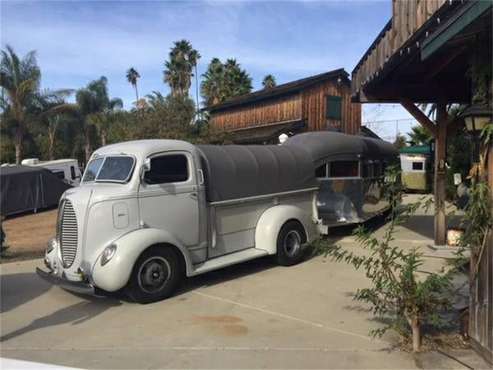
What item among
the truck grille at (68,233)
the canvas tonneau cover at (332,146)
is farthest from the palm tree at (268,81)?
the truck grille at (68,233)

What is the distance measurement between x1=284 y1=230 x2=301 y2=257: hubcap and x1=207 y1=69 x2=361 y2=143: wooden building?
14.4 m

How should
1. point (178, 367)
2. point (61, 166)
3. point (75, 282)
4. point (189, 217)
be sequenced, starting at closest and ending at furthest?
point (178, 367) → point (75, 282) → point (189, 217) → point (61, 166)

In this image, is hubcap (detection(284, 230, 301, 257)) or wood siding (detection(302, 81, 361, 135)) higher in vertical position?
wood siding (detection(302, 81, 361, 135))

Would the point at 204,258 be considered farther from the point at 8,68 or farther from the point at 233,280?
the point at 8,68

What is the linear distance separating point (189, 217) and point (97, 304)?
1797 mm

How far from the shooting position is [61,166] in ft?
81.9

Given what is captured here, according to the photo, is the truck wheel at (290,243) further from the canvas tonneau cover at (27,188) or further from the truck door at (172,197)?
the canvas tonneau cover at (27,188)

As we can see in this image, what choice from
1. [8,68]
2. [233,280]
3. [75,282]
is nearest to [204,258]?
[233,280]

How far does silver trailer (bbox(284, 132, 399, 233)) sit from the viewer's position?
36.2 feet

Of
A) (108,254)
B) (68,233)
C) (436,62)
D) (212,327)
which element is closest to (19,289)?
(68,233)

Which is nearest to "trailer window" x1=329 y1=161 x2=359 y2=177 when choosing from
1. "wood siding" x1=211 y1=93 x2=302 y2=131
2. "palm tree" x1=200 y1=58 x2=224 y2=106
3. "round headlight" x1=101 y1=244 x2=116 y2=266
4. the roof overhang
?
the roof overhang

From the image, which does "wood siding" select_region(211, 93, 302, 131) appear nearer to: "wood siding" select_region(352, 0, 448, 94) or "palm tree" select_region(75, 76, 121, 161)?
"palm tree" select_region(75, 76, 121, 161)

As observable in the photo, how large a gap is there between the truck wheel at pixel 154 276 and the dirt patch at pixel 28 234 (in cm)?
480

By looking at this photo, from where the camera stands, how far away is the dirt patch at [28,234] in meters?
11.1
